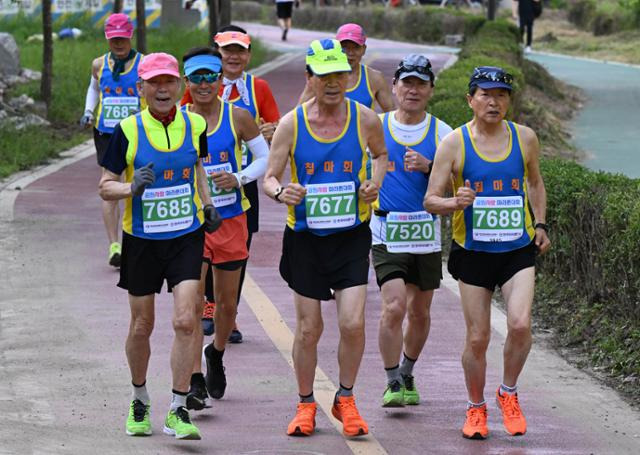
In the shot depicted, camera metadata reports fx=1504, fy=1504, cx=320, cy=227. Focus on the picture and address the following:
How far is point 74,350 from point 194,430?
2.40 m

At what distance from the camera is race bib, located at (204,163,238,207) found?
8.45 meters

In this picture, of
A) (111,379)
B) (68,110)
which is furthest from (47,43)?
(111,379)

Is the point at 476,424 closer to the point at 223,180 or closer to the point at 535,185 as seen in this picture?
the point at 535,185

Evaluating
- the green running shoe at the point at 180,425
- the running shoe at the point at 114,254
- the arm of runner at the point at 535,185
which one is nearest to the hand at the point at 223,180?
the green running shoe at the point at 180,425

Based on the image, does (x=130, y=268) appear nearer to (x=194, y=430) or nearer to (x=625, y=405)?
(x=194, y=430)

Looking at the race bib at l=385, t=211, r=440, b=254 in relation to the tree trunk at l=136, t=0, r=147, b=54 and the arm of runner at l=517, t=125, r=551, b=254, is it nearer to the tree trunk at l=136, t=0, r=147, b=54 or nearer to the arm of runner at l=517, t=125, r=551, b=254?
the arm of runner at l=517, t=125, r=551, b=254

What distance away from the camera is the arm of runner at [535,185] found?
25.2 feet

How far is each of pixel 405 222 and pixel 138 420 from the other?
1835 millimetres

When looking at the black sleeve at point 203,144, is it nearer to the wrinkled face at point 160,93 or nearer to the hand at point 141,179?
the wrinkled face at point 160,93

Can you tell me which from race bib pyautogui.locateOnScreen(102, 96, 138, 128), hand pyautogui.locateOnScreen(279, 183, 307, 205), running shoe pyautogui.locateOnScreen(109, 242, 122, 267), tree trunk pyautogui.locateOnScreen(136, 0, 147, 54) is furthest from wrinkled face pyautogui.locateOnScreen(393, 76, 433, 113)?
tree trunk pyautogui.locateOnScreen(136, 0, 147, 54)

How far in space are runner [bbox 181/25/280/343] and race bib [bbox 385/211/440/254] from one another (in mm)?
1238

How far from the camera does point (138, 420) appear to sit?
7.62 metres

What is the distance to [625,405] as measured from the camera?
853 centimetres

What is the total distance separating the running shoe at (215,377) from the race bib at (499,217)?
5.72ft
